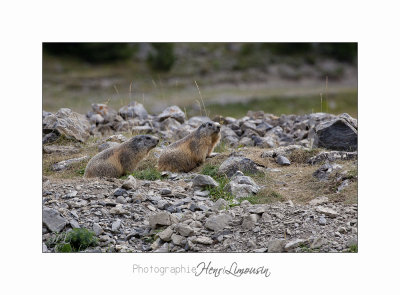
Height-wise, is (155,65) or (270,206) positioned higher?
(155,65)

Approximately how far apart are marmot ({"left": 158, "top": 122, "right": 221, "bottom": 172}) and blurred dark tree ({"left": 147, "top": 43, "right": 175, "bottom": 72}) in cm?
1288

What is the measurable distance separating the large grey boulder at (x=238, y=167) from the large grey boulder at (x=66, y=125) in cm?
513

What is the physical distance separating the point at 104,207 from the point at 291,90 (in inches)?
435

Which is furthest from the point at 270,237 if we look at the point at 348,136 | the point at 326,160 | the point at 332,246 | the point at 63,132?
the point at 63,132

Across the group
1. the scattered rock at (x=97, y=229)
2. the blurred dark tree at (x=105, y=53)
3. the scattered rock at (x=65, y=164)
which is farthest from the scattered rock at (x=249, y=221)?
the blurred dark tree at (x=105, y=53)

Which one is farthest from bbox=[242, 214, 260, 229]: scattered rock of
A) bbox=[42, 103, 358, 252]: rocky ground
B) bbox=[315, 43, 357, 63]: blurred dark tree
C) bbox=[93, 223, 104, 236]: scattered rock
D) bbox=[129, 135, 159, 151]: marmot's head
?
bbox=[129, 135, 159, 151]: marmot's head

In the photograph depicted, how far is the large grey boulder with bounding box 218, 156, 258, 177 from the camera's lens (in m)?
9.41

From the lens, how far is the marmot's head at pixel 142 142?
1108cm

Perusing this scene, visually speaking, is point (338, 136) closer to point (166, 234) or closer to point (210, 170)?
point (210, 170)

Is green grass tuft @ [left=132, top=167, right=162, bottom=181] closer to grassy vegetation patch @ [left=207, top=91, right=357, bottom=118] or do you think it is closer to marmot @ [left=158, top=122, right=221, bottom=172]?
marmot @ [left=158, top=122, right=221, bottom=172]

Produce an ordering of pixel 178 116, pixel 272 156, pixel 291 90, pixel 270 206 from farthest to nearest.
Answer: pixel 291 90 < pixel 178 116 < pixel 272 156 < pixel 270 206

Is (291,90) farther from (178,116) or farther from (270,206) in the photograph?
(270,206)

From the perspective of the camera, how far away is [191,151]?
1104 cm

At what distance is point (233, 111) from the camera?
15594 mm
